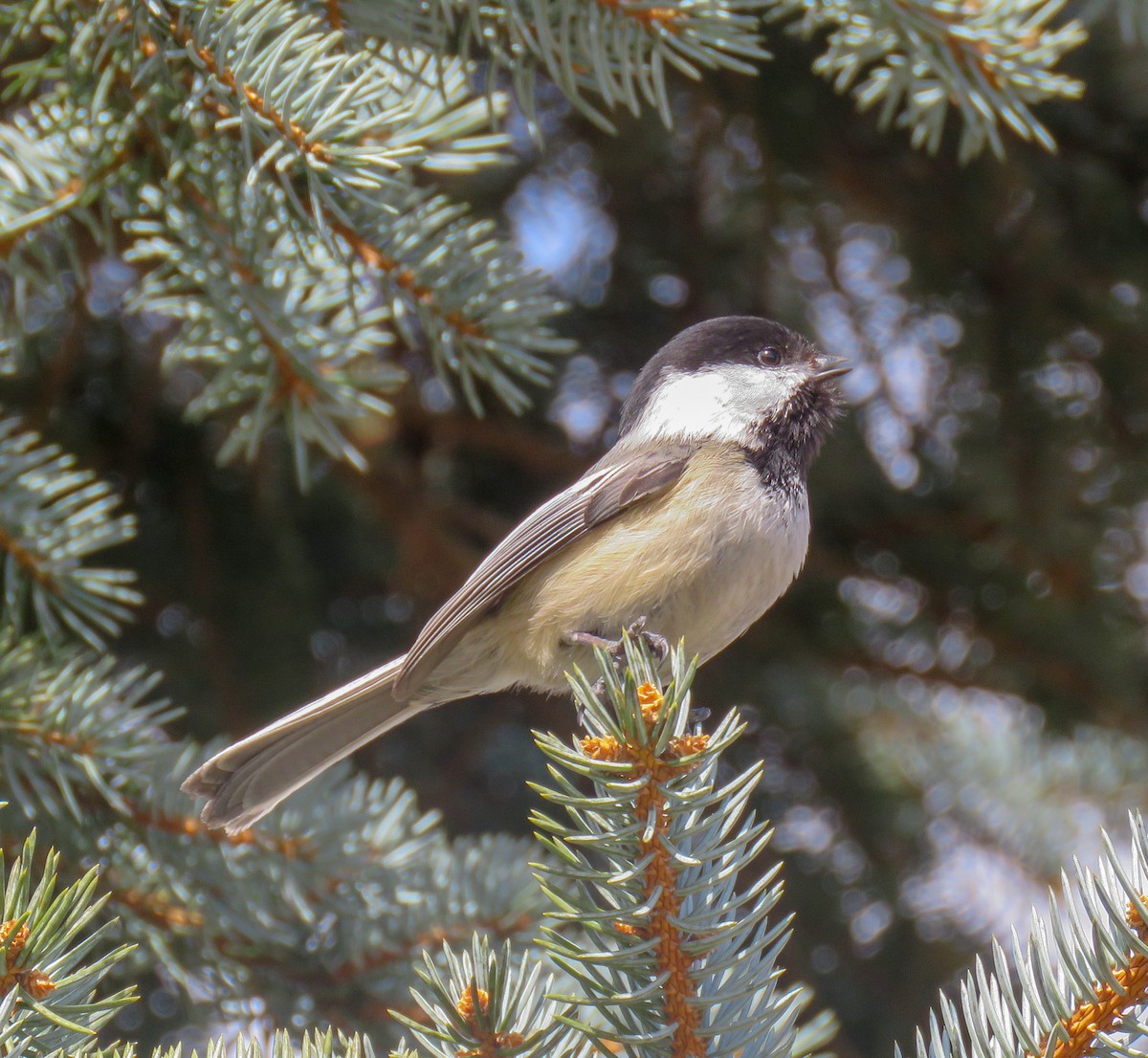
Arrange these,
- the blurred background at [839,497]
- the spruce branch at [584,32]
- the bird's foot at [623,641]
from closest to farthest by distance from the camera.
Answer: the spruce branch at [584,32]
the bird's foot at [623,641]
the blurred background at [839,497]

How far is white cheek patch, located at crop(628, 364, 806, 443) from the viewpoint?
1814 millimetres

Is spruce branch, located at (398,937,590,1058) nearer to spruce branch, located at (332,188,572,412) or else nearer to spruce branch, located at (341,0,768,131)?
spruce branch, located at (332,188,572,412)

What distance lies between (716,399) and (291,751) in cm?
89

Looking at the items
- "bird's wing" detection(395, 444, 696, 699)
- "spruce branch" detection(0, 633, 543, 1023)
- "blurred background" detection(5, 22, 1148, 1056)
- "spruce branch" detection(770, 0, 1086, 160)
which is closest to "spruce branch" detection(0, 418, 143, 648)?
"spruce branch" detection(0, 633, 543, 1023)

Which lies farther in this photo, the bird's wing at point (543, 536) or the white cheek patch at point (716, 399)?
the white cheek patch at point (716, 399)

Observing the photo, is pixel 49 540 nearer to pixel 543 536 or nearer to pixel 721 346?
pixel 543 536

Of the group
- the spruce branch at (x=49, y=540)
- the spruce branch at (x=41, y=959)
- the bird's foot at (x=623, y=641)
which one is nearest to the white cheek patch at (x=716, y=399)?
the bird's foot at (x=623, y=641)

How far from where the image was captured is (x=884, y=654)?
210 cm

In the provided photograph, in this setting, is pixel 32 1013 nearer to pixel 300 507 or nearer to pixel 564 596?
pixel 564 596

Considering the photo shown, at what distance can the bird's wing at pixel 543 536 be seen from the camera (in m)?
1.58

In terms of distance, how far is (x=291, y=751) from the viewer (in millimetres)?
1475

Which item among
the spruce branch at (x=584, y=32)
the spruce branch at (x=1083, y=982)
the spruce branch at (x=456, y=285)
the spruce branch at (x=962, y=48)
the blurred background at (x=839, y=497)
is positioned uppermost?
the spruce branch at (x=584, y=32)

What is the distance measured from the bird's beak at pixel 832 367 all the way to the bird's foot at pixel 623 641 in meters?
0.56

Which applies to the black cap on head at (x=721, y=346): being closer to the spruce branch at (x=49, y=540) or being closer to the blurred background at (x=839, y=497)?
the blurred background at (x=839, y=497)
